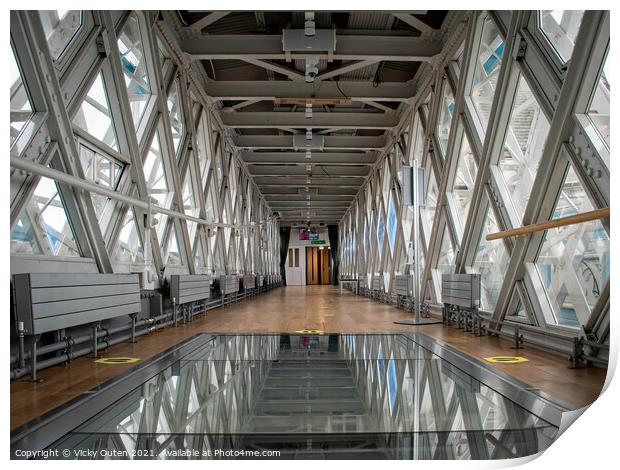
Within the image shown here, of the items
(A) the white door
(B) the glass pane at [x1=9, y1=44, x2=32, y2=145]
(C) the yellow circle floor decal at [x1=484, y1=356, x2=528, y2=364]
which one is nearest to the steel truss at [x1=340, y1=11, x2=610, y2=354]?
(C) the yellow circle floor decal at [x1=484, y1=356, x2=528, y2=364]

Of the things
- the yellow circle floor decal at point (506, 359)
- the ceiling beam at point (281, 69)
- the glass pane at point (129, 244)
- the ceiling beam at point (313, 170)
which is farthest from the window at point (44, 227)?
the ceiling beam at point (313, 170)

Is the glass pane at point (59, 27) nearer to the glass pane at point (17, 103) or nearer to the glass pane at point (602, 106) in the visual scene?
the glass pane at point (17, 103)

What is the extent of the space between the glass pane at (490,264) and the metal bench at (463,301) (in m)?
0.24

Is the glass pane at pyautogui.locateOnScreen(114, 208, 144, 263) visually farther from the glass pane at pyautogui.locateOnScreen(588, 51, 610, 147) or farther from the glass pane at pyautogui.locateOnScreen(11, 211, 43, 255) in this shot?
the glass pane at pyautogui.locateOnScreen(588, 51, 610, 147)

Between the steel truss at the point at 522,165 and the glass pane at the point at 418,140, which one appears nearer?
the steel truss at the point at 522,165

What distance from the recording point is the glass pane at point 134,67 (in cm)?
536

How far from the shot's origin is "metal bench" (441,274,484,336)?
520cm

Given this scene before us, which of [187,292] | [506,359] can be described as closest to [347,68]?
[187,292]

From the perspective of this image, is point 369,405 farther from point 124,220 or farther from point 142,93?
point 142,93

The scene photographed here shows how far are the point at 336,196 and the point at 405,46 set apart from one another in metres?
13.3

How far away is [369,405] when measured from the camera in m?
2.25

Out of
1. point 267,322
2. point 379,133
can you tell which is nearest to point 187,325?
point 267,322

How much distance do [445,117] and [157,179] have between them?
13.8ft

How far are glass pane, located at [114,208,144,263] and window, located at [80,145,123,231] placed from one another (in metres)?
0.34
